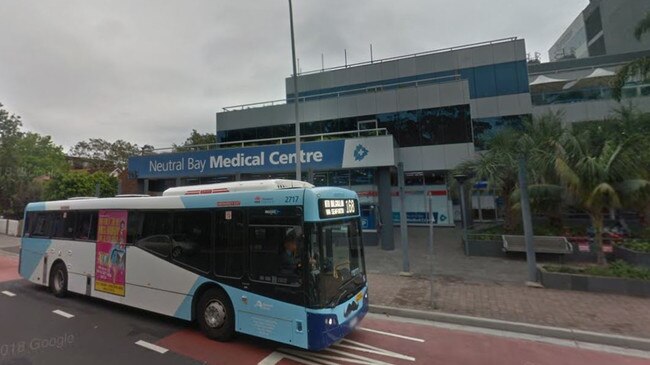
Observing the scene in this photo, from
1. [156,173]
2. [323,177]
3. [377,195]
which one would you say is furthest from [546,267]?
[156,173]

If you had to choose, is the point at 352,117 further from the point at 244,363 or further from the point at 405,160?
the point at 244,363

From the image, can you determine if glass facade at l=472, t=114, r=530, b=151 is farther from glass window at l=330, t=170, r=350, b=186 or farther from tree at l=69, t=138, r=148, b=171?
tree at l=69, t=138, r=148, b=171

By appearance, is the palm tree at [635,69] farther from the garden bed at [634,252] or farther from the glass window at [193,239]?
the glass window at [193,239]

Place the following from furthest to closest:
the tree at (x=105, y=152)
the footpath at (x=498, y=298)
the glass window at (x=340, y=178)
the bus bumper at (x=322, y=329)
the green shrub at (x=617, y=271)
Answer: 1. the tree at (x=105, y=152)
2. the glass window at (x=340, y=178)
3. the green shrub at (x=617, y=271)
4. the footpath at (x=498, y=298)
5. the bus bumper at (x=322, y=329)

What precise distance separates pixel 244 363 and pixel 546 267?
8913 millimetres

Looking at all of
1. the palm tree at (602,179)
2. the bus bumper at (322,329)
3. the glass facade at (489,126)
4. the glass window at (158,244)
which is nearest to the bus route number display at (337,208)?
the bus bumper at (322,329)

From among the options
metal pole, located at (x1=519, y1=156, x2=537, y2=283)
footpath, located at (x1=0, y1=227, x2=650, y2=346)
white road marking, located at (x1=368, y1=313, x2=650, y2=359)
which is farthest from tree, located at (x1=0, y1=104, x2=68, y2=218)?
metal pole, located at (x1=519, y1=156, x2=537, y2=283)

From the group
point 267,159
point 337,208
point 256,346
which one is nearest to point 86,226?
point 256,346

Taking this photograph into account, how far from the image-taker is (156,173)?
20.3 metres

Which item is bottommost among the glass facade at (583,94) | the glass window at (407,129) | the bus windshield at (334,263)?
the bus windshield at (334,263)

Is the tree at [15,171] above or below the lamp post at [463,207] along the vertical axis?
above

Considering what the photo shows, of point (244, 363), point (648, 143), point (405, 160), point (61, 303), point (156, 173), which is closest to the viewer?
point (244, 363)

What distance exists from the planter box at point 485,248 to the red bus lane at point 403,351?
7.81 metres

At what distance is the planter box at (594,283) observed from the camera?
8.14m
